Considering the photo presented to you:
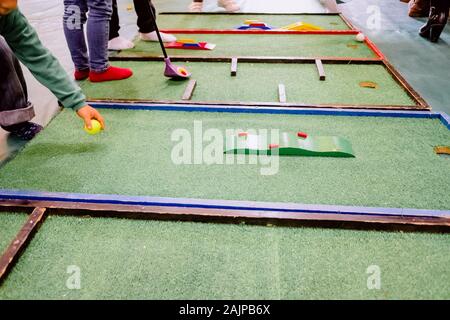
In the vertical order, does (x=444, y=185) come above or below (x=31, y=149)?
above

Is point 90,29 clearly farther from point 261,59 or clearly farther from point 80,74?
point 261,59

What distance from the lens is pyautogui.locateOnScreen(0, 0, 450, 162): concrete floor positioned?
2.14 metres

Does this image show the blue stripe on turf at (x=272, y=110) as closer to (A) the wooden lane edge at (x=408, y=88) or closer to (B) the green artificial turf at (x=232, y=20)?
(A) the wooden lane edge at (x=408, y=88)

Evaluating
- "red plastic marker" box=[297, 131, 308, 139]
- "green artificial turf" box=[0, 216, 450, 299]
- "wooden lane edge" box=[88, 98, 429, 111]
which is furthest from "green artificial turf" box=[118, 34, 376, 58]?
"green artificial turf" box=[0, 216, 450, 299]

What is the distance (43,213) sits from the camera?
1.24 metres

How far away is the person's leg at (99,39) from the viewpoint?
2.05m

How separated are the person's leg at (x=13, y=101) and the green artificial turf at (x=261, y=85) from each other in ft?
1.41

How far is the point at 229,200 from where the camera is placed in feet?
4.26

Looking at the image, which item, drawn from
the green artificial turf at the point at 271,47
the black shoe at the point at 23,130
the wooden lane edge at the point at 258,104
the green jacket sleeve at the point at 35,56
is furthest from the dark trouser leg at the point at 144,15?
the green jacket sleeve at the point at 35,56

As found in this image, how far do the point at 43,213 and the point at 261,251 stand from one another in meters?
0.80

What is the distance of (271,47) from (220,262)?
7.37 feet
